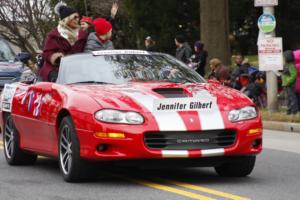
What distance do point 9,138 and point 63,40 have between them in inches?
53.8

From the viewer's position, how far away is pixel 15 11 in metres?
33.9

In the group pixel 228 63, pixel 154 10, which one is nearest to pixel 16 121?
pixel 228 63

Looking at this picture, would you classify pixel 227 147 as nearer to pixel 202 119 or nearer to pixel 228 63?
pixel 202 119

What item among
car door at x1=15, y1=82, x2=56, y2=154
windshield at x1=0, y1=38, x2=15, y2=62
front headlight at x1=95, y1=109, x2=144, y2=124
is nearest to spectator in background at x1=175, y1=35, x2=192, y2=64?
windshield at x1=0, y1=38, x2=15, y2=62

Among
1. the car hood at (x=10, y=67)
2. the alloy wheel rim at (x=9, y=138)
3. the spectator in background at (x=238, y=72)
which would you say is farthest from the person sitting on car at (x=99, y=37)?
the car hood at (x=10, y=67)

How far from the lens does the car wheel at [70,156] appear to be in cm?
902

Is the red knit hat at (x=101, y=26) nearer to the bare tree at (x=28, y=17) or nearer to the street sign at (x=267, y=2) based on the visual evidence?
the street sign at (x=267, y=2)

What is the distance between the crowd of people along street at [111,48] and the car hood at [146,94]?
3.53ft

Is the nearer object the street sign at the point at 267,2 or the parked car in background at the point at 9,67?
the street sign at the point at 267,2

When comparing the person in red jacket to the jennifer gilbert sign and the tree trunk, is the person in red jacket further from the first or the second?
the tree trunk

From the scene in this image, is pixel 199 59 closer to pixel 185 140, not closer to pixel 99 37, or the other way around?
pixel 99 37

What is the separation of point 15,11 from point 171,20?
253 inches

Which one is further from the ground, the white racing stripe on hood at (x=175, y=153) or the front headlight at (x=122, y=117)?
the front headlight at (x=122, y=117)

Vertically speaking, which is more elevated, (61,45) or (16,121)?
(61,45)
